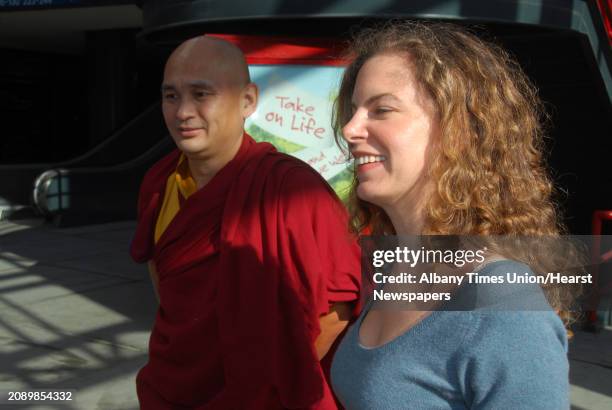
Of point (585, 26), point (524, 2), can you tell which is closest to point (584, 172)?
point (585, 26)

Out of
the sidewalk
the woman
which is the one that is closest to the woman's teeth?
the woman

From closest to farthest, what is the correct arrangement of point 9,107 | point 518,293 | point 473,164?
point 518,293
point 473,164
point 9,107

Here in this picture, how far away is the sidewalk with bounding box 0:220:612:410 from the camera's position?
4328 millimetres

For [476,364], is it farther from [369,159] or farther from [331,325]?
[331,325]

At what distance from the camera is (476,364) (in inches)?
42.6

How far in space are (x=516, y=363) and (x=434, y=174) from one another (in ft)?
1.23

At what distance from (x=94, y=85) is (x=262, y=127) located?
11.4 meters

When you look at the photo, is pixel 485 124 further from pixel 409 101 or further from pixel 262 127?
pixel 262 127

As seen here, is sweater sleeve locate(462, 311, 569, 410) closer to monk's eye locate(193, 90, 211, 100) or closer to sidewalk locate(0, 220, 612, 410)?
monk's eye locate(193, 90, 211, 100)

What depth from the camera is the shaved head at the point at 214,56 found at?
2303mm

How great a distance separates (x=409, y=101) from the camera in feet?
4.33

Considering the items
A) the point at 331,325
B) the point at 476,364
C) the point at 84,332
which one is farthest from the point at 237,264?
the point at 84,332

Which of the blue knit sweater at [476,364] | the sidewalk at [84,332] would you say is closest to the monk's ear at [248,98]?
the blue knit sweater at [476,364]

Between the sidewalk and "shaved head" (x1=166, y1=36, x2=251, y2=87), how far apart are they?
7.85ft
